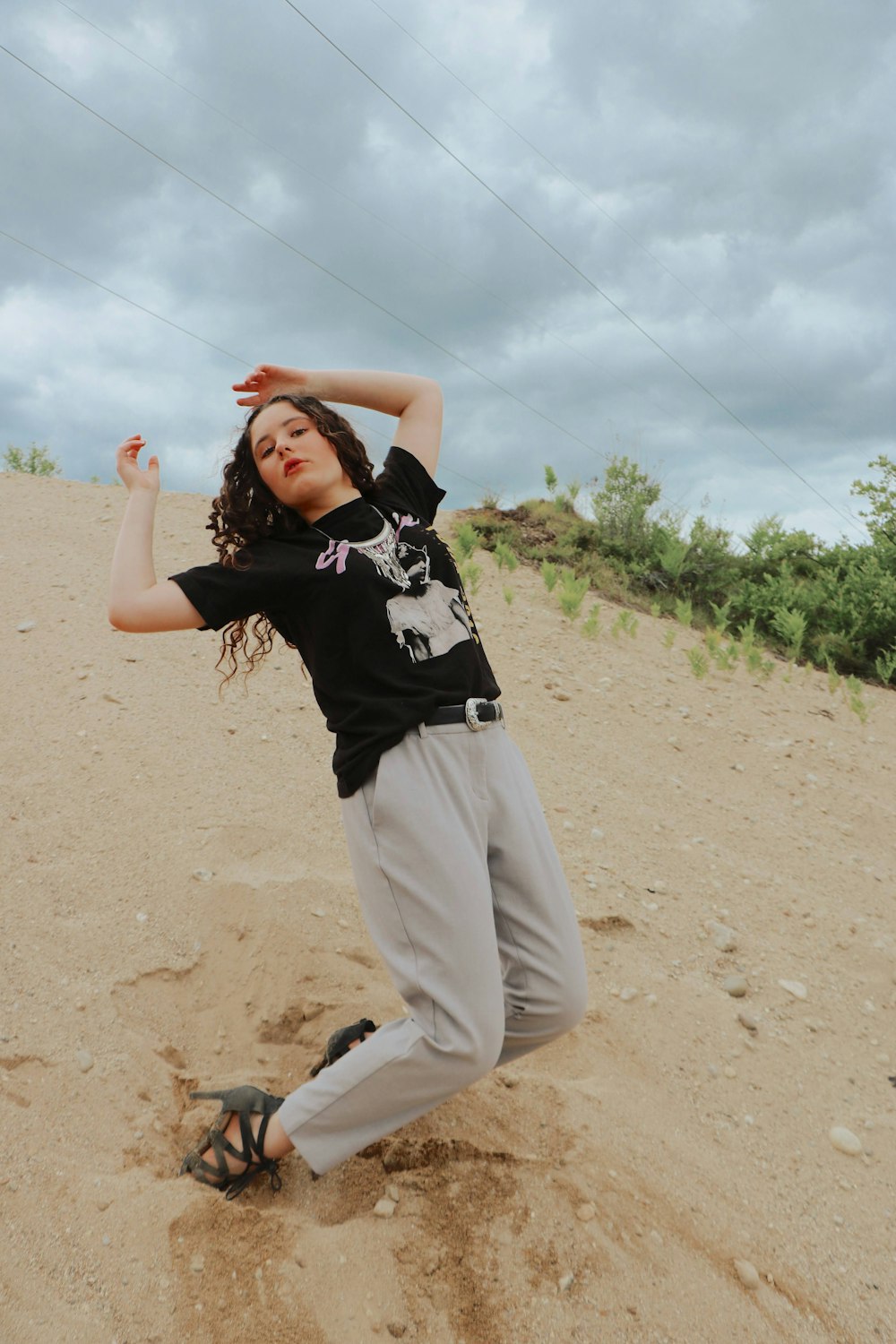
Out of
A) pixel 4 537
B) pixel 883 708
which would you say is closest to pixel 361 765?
pixel 4 537

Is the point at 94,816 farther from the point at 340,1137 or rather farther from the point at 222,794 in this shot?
the point at 340,1137

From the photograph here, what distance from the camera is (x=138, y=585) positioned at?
1947 mm

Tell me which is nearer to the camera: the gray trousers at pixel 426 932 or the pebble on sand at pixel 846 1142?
the gray trousers at pixel 426 932

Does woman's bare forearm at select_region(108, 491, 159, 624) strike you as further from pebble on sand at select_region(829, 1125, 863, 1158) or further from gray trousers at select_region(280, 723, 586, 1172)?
pebble on sand at select_region(829, 1125, 863, 1158)

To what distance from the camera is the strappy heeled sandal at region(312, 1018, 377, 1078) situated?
2.34 m

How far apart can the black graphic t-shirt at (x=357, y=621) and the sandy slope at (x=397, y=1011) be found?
0.98 meters

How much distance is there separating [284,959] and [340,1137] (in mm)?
1024

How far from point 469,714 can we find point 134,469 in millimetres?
1013

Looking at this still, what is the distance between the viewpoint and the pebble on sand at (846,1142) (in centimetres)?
249

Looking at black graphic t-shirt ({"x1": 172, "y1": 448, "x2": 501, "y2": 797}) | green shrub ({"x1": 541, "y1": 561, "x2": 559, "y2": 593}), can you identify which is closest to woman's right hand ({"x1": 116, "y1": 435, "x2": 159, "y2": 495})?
black graphic t-shirt ({"x1": 172, "y1": 448, "x2": 501, "y2": 797})

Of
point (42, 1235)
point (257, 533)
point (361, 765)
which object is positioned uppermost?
point (257, 533)

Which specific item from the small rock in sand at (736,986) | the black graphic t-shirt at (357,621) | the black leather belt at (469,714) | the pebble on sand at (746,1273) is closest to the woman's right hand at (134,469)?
the black graphic t-shirt at (357,621)

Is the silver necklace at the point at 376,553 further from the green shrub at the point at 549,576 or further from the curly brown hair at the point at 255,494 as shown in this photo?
the green shrub at the point at 549,576

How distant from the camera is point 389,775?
1.86m
